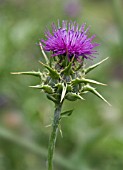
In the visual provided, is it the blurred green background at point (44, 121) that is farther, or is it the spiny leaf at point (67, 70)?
the blurred green background at point (44, 121)

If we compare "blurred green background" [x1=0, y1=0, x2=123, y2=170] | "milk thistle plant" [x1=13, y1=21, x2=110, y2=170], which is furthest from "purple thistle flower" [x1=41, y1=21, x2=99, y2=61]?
"blurred green background" [x1=0, y1=0, x2=123, y2=170]

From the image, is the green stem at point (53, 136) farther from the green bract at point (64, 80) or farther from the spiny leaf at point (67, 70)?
the spiny leaf at point (67, 70)

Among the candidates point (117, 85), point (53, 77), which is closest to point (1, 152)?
point (117, 85)

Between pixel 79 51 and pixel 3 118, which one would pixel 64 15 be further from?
pixel 79 51

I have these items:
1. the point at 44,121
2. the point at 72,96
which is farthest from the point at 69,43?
the point at 44,121

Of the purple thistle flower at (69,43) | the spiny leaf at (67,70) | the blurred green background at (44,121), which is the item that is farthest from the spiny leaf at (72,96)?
the blurred green background at (44,121)

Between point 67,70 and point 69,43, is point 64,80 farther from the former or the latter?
point 69,43

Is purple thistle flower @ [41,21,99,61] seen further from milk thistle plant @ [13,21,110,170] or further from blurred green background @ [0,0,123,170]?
blurred green background @ [0,0,123,170]
